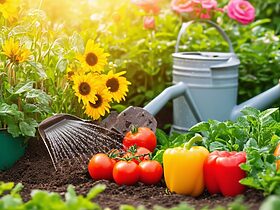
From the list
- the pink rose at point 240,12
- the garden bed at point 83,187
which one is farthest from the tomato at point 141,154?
the pink rose at point 240,12

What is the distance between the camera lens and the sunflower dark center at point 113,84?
3.44 m

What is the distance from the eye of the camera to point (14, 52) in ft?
10.2

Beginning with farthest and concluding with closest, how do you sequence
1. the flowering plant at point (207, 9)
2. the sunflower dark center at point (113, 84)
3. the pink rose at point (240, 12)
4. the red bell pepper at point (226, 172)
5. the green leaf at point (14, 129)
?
the pink rose at point (240, 12) → the flowering plant at point (207, 9) → the sunflower dark center at point (113, 84) → the green leaf at point (14, 129) → the red bell pepper at point (226, 172)

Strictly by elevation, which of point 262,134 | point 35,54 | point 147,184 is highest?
point 35,54

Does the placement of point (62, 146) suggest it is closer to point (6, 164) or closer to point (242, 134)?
point (6, 164)

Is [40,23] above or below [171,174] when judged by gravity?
above

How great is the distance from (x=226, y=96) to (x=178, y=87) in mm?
373

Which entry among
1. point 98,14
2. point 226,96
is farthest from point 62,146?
point 98,14

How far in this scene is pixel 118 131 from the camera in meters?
3.41

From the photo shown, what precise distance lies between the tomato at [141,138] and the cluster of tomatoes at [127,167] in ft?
0.18

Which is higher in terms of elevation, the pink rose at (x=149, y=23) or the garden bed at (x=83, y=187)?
the pink rose at (x=149, y=23)

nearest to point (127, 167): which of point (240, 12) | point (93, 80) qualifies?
point (93, 80)

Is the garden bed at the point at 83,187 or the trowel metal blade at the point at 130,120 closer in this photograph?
the garden bed at the point at 83,187

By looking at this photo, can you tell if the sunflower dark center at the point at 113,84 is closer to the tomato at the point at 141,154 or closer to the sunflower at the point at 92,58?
the sunflower at the point at 92,58
